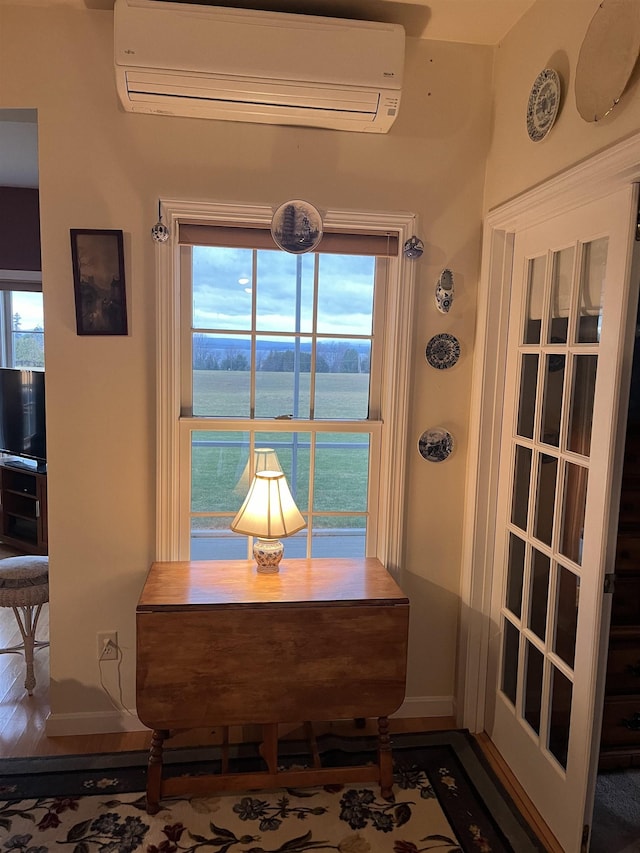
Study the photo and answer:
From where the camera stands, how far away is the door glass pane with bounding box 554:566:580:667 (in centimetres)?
180

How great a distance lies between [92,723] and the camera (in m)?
2.30

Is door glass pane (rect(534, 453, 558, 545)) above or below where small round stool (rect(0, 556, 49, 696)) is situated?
above

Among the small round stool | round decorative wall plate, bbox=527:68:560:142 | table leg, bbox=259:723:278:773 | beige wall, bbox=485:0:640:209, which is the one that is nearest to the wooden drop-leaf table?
table leg, bbox=259:723:278:773

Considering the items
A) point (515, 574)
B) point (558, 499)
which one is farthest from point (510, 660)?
point (558, 499)

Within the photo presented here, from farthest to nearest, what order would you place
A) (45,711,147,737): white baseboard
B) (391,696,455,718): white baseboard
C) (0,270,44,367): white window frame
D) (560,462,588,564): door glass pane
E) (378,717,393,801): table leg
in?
(0,270,44,367): white window frame < (391,696,455,718): white baseboard < (45,711,147,737): white baseboard < (378,717,393,801): table leg < (560,462,588,564): door glass pane

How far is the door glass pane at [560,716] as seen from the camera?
183 cm

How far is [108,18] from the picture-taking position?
2.02 metres

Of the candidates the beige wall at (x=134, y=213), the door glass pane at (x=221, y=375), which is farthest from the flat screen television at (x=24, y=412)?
the door glass pane at (x=221, y=375)

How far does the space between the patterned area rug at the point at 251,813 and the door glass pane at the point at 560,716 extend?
27cm

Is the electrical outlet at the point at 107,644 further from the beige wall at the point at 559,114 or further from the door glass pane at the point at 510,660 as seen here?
the beige wall at the point at 559,114

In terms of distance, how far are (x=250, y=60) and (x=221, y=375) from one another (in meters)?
1.11

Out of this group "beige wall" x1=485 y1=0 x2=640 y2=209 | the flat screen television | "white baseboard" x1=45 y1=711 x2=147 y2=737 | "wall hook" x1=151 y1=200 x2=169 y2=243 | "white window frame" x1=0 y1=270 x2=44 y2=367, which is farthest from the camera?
"white window frame" x1=0 y1=270 x2=44 y2=367

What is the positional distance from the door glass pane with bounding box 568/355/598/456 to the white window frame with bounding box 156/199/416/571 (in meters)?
0.66

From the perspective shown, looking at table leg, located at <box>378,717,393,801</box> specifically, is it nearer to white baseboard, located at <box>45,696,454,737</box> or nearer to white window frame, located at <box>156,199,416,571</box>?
white baseboard, located at <box>45,696,454,737</box>
